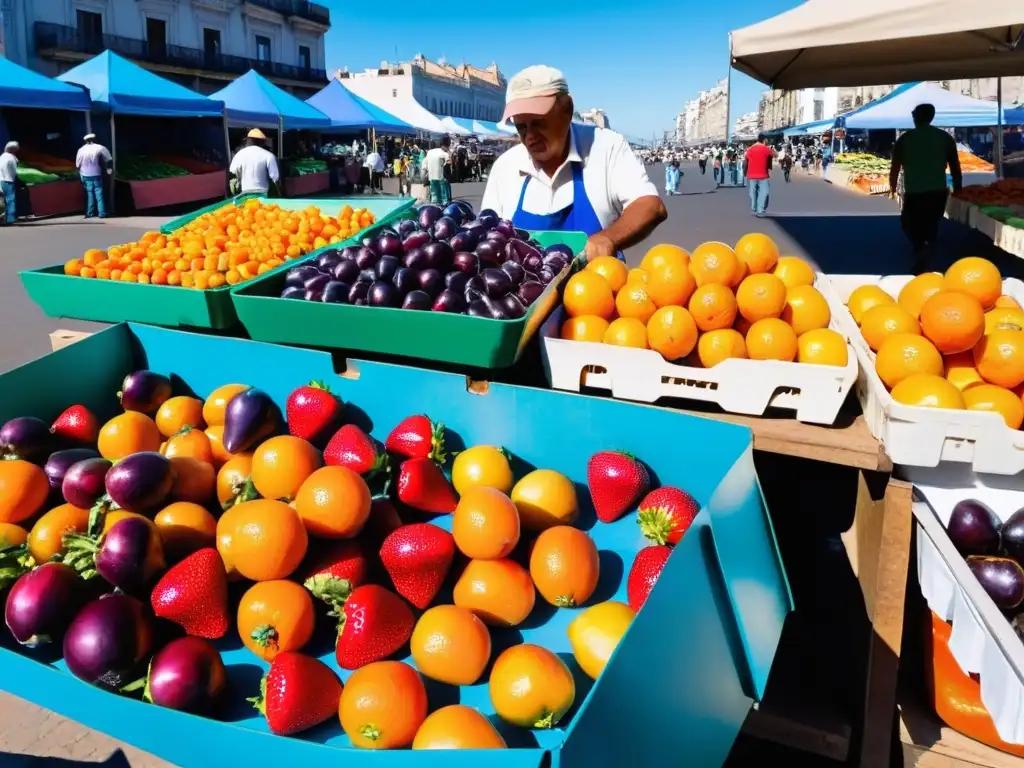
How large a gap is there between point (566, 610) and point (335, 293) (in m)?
1.13

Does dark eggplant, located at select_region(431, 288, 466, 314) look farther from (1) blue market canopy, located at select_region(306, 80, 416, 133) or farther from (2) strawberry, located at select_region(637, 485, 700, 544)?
(1) blue market canopy, located at select_region(306, 80, 416, 133)

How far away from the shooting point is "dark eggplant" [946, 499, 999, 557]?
1.53 meters

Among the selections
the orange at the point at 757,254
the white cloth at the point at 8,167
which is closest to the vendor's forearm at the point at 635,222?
the orange at the point at 757,254

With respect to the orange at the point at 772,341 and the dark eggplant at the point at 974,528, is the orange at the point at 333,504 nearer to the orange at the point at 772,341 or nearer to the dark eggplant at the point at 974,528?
the orange at the point at 772,341

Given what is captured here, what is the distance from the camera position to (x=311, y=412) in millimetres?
1736

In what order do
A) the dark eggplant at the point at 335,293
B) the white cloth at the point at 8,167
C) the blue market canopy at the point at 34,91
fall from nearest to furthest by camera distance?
the dark eggplant at the point at 335,293
the blue market canopy at the point at 34,91
the white cloth at the point at 8,167

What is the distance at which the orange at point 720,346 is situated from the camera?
180cm

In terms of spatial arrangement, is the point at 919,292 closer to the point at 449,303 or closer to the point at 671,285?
the point at 671,285

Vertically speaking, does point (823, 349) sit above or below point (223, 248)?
below

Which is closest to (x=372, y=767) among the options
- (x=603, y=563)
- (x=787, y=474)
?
(x=603, y=563)

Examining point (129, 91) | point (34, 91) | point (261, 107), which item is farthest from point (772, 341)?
point (261, 107)

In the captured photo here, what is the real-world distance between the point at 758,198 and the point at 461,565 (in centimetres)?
1565

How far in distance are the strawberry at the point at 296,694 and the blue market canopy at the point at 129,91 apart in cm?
1602

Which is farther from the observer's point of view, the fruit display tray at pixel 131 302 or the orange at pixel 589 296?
the fruit display tray at pixel 131 302
